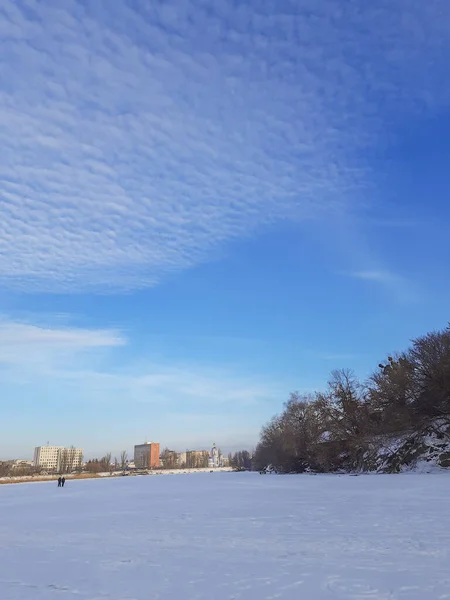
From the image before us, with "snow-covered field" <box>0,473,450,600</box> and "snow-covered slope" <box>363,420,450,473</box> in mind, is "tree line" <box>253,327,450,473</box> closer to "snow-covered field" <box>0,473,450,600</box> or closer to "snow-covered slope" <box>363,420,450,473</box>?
"snow-covered slope" <box>363,420,450,473</box>

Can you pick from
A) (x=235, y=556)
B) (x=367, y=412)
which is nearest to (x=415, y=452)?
(x=367, y=412)

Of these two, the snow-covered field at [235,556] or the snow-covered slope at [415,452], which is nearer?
the snow-covered field at [235,556]

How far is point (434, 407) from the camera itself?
50188 millimetres

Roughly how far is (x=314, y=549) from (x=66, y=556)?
4859mm

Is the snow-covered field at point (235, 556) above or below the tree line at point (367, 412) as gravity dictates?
below

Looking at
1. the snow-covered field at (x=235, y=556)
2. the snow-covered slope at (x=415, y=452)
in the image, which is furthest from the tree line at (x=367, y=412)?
the snow-covered field at (x=235, y=556)

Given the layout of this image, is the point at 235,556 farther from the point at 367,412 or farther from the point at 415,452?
the point at 367,412

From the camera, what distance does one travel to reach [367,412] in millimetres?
61938

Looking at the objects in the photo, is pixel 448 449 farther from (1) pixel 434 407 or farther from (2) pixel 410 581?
(2) pixel 410 581

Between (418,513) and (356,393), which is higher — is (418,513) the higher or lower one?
the lower one

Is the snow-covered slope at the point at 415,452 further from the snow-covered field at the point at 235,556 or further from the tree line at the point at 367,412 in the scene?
the snow-covered field at the point at 235,556

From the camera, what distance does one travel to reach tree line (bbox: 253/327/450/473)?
1986 inches

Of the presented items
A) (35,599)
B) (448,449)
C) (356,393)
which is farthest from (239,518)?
(356,393)

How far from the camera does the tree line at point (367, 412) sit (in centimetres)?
5044
